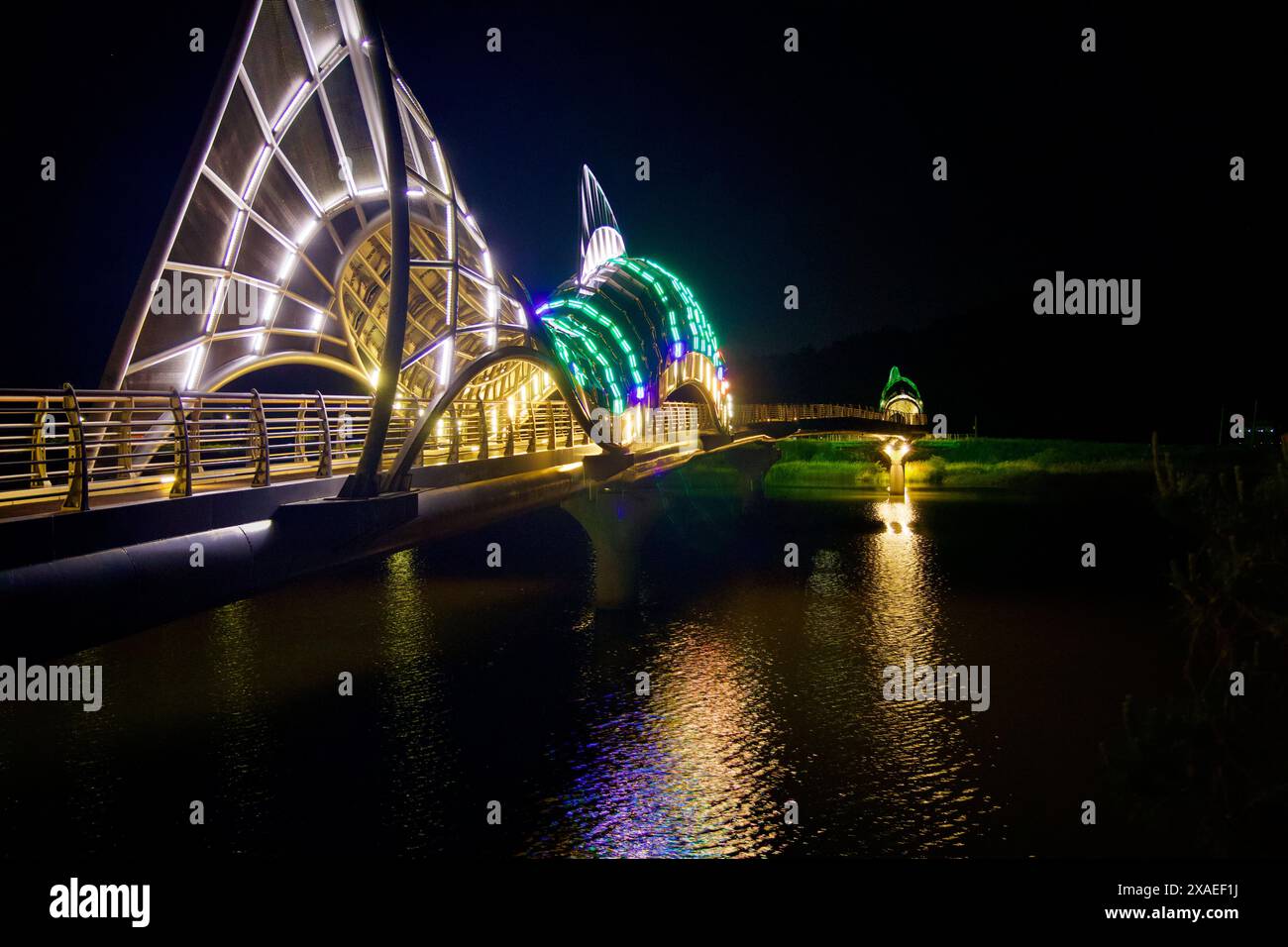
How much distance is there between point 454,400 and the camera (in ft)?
76.8

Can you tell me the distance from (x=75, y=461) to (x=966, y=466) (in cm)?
6128

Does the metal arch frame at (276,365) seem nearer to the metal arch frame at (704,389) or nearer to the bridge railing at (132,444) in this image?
the bridge railing at (132,444)

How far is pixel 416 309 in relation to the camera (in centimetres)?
4769

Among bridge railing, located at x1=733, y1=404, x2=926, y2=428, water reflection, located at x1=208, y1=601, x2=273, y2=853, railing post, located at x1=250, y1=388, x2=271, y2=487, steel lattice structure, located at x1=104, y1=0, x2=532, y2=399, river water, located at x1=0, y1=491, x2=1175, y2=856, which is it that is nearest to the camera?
river water, located at x1=0, y1=491, x2=1175, y2=856

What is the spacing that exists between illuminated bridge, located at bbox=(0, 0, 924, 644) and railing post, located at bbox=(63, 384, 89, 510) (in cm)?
3

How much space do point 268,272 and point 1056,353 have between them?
11048cm

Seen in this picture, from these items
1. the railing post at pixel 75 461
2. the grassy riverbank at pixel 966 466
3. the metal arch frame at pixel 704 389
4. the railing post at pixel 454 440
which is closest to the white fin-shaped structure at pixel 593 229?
the metal arch frame at pixel 704 389

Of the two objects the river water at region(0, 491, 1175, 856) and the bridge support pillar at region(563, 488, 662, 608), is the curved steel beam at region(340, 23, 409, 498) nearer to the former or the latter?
the river water at region(0, 491, 1175, 856)

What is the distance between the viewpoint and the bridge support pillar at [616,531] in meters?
21.7

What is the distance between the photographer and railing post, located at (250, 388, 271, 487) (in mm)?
14516

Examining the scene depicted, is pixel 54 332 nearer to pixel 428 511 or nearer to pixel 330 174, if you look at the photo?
pixel 428 511

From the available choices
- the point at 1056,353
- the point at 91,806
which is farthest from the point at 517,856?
the point at 1056,353

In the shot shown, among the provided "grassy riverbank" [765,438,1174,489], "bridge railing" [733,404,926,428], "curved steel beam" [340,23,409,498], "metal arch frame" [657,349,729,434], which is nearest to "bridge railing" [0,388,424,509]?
"curved steel beam" [340,23,409,498]

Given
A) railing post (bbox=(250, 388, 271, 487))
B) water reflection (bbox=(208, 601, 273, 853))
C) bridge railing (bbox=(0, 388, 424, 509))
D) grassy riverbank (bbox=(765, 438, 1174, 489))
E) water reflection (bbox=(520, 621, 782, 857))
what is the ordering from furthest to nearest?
grassy riverbank (bbox=(765, 438, 1174, 489)) < railing post (bbox=(250, 388, 271, 487)) < bridge railing (bbox=(0, 388, 424, 509)) < water reflection (bbox=(208, 601, 273, 853)) < water reflection (bbox=(520, 621, 782, 857))
